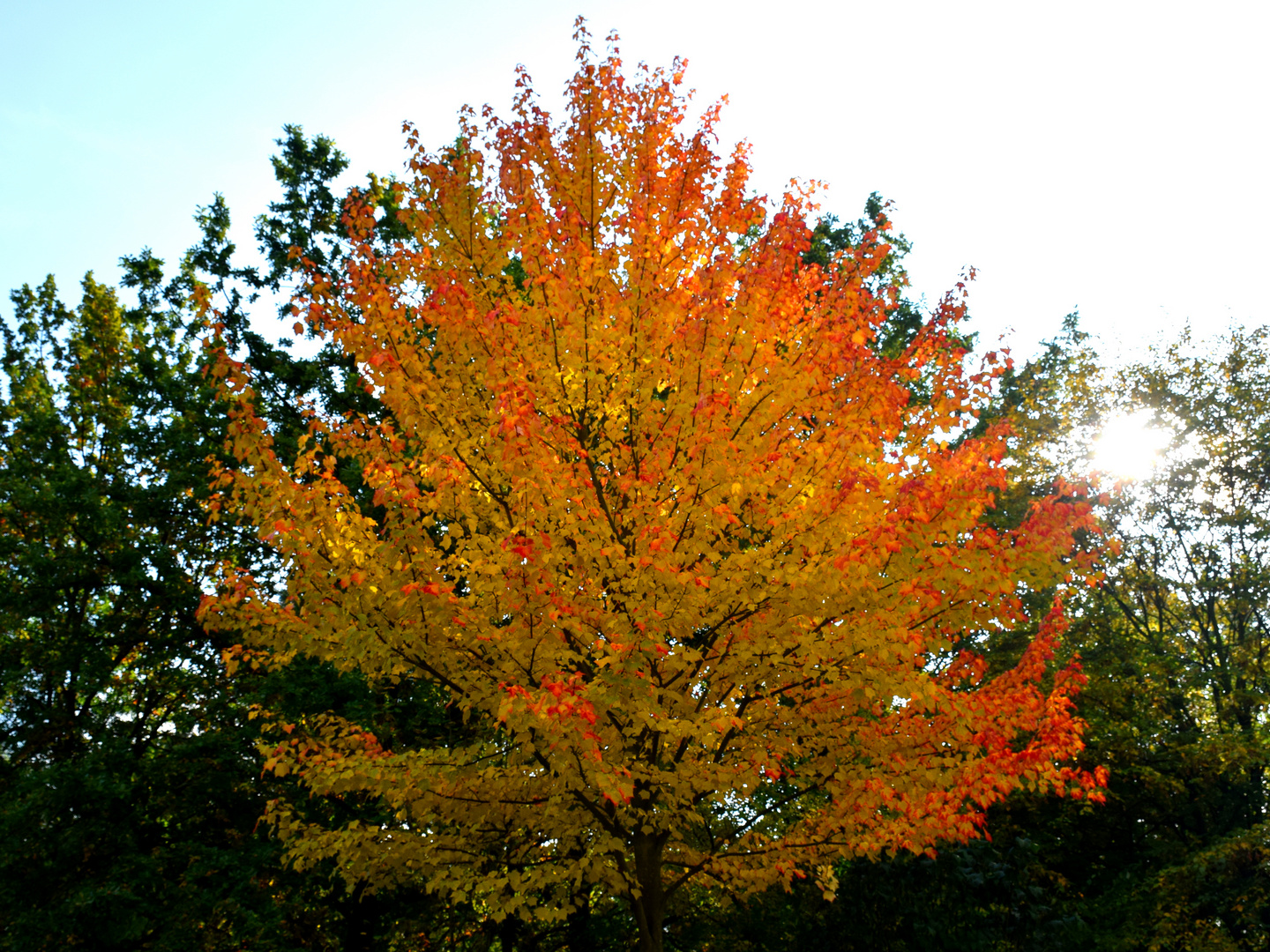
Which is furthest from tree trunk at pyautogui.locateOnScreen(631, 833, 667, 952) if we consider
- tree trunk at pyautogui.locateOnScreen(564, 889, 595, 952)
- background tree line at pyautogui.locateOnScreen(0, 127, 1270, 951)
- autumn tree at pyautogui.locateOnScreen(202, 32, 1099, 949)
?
tree trunk at pyautogui.locateOnScreen(564, 889, 595, 952)

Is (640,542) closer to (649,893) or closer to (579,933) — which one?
(649,893)

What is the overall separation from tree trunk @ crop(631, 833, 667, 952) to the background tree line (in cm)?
274

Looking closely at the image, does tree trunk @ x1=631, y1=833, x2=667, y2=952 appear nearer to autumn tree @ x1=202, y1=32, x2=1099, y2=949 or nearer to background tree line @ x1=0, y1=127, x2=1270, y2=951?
autumn tree @ x1=202, y1=32, x2=1099, y2=949

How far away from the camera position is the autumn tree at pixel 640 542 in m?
4.60

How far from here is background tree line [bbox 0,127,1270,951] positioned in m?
9.22

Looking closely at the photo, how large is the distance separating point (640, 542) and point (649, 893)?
311cm

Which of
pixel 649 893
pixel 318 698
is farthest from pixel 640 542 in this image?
pixel 318 698

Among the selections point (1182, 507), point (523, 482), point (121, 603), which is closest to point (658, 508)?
point (523, 482)

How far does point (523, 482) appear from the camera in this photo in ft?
15.4

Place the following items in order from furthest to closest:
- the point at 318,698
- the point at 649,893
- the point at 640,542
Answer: the point at 318,698, the point at 649,893, the point at 640,542

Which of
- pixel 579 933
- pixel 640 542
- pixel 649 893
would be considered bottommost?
pixel 579 933

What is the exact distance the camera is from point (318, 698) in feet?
34.4

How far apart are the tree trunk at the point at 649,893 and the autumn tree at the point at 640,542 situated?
0.09ft

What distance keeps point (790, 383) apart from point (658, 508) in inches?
51.0
